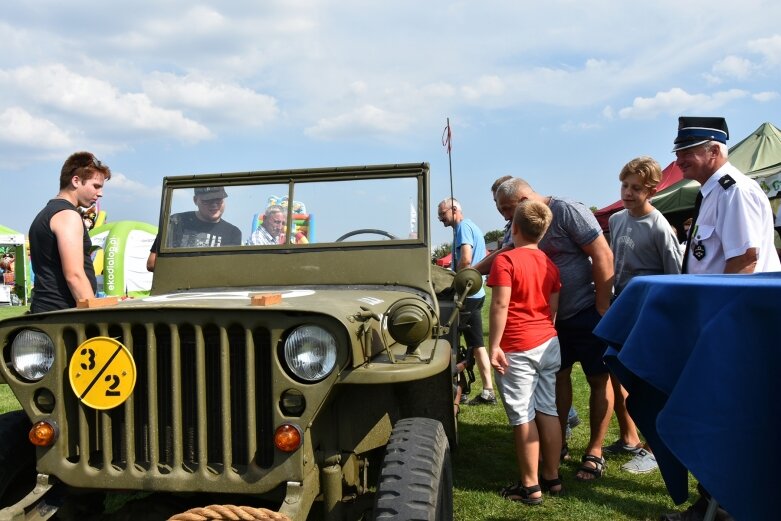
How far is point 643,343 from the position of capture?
2293mm

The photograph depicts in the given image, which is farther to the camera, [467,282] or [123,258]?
[123,258]

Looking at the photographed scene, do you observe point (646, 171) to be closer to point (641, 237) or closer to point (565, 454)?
point (641, 237)

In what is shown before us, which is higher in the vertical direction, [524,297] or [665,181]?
[665,181]

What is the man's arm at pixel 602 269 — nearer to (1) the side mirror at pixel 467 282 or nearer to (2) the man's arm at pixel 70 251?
(1) the side mirror at pixel 467 282

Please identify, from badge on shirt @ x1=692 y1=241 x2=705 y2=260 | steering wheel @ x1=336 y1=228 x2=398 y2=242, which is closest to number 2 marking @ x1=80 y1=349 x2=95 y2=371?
steering wheel @ x1=336 y1=228 x2=398 y2=242

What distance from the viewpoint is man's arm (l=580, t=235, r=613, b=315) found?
416 centimetres

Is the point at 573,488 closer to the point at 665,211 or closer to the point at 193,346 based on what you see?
the point at 193,346

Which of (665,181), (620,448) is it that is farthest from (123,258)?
(620,448)

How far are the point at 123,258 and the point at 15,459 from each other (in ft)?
54.2

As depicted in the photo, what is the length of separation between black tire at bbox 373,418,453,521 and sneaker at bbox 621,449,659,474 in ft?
6.52

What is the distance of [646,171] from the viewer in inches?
165

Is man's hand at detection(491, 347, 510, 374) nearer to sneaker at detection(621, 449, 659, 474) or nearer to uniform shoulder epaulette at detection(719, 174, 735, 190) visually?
→ sneaker at detection(621, 449, 659, 474)

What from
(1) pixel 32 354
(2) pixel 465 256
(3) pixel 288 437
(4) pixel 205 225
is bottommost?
(3) pixel 288 437

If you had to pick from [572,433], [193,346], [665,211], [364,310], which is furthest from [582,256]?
[665,211]
